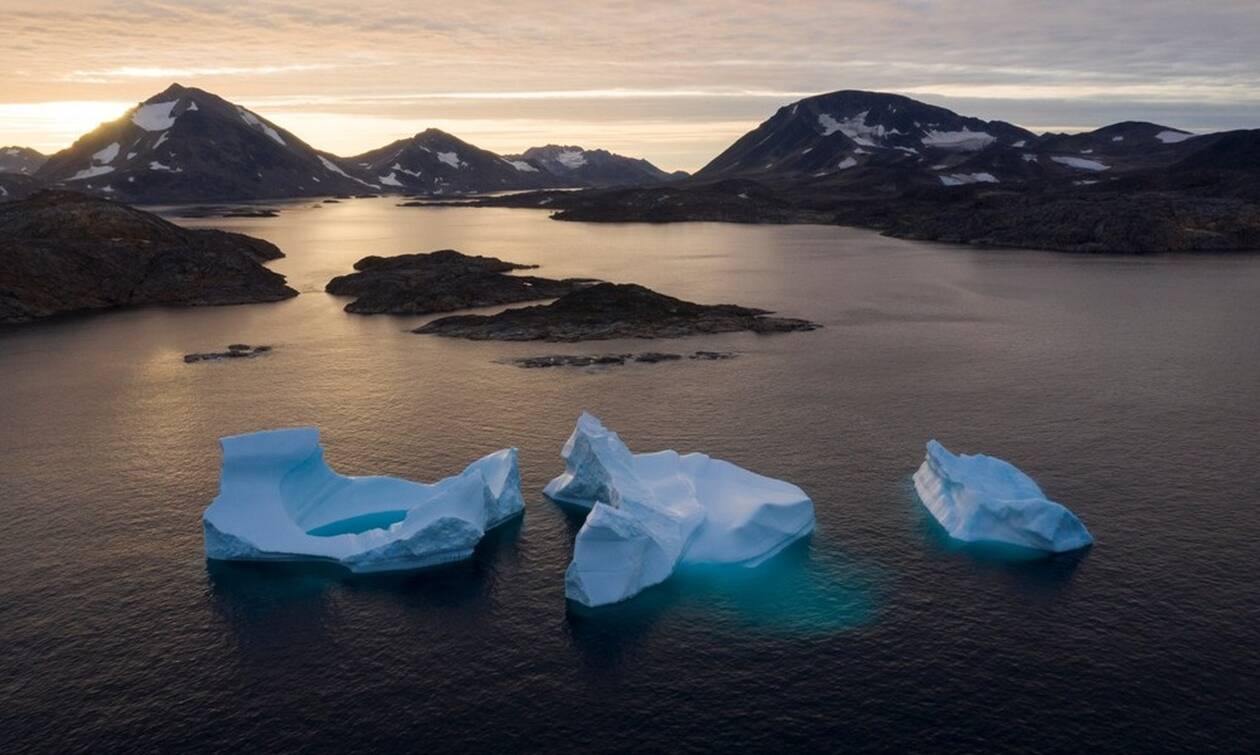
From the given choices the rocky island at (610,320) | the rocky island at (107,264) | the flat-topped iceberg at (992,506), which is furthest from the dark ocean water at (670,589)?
the rocky island at (107,264)

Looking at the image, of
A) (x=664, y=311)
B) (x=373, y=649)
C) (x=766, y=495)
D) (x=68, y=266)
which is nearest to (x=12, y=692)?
(x=373, y=649)

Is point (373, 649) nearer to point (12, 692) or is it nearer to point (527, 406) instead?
point (12, 692)

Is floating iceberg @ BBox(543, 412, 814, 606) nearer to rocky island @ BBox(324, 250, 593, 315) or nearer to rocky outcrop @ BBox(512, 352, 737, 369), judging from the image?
rocky outcrop @ BBox(512, 352, 737, 369)

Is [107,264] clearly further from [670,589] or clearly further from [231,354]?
[670,589]

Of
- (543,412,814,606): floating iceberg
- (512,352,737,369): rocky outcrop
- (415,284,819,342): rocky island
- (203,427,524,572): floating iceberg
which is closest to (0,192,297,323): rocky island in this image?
(415,284,819,342): rocky island

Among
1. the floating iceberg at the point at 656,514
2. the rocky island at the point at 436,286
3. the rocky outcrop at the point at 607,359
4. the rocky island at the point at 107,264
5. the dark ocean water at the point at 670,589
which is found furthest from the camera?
the rocky island at the point at 107,264

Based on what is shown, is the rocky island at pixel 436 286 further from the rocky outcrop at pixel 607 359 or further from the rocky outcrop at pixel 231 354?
the rocky outcrop at pixel 607 359
